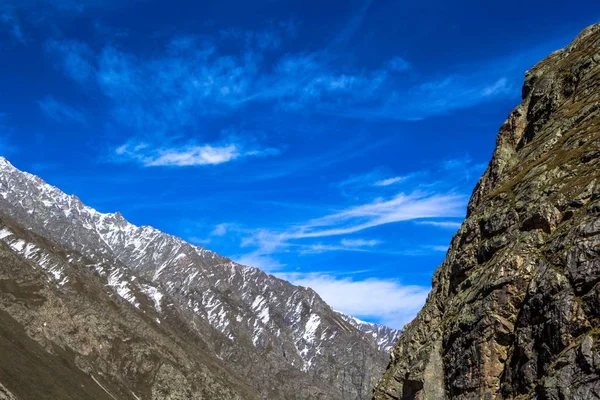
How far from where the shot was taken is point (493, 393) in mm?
34062

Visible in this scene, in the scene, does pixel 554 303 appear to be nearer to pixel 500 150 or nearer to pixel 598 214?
pixel 598 214

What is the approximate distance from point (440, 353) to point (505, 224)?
405 inches

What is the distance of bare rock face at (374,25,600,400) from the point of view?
1155 inches

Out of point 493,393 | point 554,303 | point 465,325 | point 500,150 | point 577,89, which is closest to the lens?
point 554,303

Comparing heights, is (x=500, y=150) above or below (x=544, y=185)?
above

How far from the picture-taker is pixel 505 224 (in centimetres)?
4175

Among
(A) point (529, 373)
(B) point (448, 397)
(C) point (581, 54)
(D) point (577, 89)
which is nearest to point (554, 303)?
(A) point (529, 373)

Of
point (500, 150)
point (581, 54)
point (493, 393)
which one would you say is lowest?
point (493, 393)

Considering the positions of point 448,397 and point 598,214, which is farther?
point 448,397

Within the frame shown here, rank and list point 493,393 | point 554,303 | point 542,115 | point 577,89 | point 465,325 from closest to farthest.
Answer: point 554,303 < point 493,393 < point 465,325 < point 577,89 < point 542,115

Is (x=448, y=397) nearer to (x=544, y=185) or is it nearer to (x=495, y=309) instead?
(x=495, y=309)

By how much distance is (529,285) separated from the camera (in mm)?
34281

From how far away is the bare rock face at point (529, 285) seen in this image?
96.3ft

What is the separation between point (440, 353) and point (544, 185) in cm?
1373
